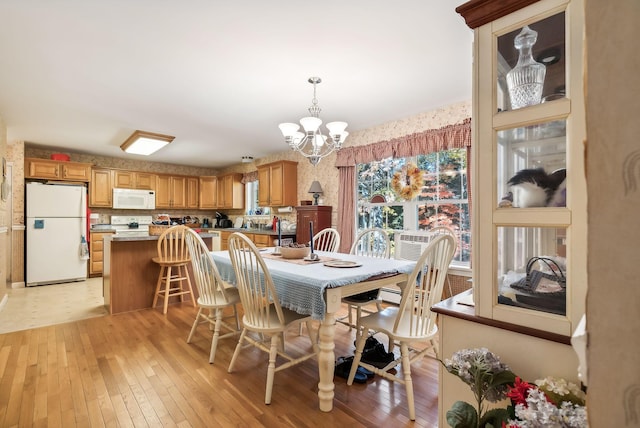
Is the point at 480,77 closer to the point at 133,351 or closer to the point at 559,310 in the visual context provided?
the point at 559,310

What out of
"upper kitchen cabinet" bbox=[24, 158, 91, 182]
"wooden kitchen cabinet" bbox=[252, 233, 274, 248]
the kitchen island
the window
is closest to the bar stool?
the kitchen island

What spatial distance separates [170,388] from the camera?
2.03 meters

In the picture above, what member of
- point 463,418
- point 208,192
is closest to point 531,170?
point 463,418

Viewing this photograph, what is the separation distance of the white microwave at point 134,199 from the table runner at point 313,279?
5.06 metres

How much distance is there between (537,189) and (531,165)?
0.27 feet

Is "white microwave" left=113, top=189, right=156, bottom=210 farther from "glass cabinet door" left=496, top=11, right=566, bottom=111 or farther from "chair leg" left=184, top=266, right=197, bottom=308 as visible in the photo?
"glass cabinet door" left=496, top=11, right=566, bottom=111

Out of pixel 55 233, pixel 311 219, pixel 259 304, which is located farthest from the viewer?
pixel 55 233

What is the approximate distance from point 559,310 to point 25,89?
434 centimetres

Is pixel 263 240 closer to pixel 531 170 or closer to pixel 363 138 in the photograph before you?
pixel 363 138

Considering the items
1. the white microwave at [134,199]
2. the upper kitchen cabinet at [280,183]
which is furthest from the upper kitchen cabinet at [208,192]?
the upper kitchen cabinet at [280,183]

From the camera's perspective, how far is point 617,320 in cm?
47

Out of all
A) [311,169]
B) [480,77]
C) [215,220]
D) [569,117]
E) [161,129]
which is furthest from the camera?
[215,220]

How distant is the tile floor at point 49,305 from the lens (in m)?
3.34

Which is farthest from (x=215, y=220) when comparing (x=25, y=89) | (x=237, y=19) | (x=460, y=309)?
(x=460, y=309)
